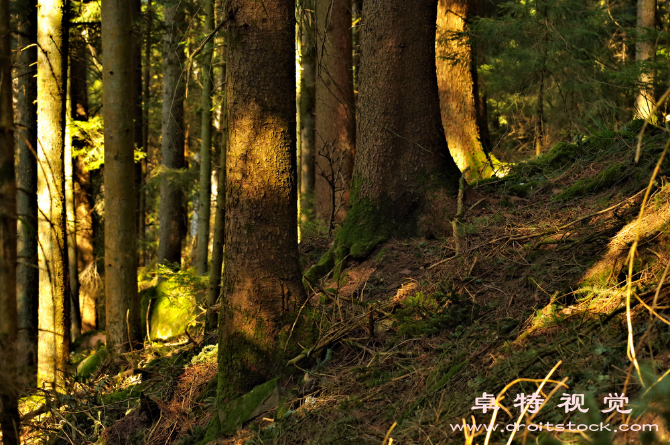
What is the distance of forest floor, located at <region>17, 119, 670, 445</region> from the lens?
121 inches

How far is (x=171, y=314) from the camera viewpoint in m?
8.66

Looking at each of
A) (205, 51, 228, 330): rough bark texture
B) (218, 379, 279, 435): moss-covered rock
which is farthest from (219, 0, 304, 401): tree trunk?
(205, 51, 228, 330): rough bark texture

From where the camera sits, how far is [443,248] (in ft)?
19.3

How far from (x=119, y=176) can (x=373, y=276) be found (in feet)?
12.4

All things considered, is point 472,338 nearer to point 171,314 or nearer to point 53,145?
point 171,314

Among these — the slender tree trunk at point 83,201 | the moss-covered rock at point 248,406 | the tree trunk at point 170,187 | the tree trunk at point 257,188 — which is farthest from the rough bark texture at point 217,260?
the tree trunk at point 170,187

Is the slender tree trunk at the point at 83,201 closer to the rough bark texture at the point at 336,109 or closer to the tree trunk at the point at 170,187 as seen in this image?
the tree trunk at the point at 170,187

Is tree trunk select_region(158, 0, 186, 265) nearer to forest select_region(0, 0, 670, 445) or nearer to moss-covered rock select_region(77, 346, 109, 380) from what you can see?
forest select_region(0, 0, 670, 445)

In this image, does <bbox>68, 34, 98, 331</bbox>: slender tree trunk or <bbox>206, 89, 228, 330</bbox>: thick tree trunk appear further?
<bbox>68, 34, 98, 331</bbox>: slender tree trunk

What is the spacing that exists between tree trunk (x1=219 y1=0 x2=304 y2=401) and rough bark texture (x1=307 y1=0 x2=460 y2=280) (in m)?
1.79

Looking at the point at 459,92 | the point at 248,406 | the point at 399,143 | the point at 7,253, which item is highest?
the point at 459,92

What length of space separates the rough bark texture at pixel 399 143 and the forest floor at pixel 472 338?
332 mm

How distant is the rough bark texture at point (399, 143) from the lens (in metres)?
6.35

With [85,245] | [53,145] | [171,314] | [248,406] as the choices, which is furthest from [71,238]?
[248,406]
